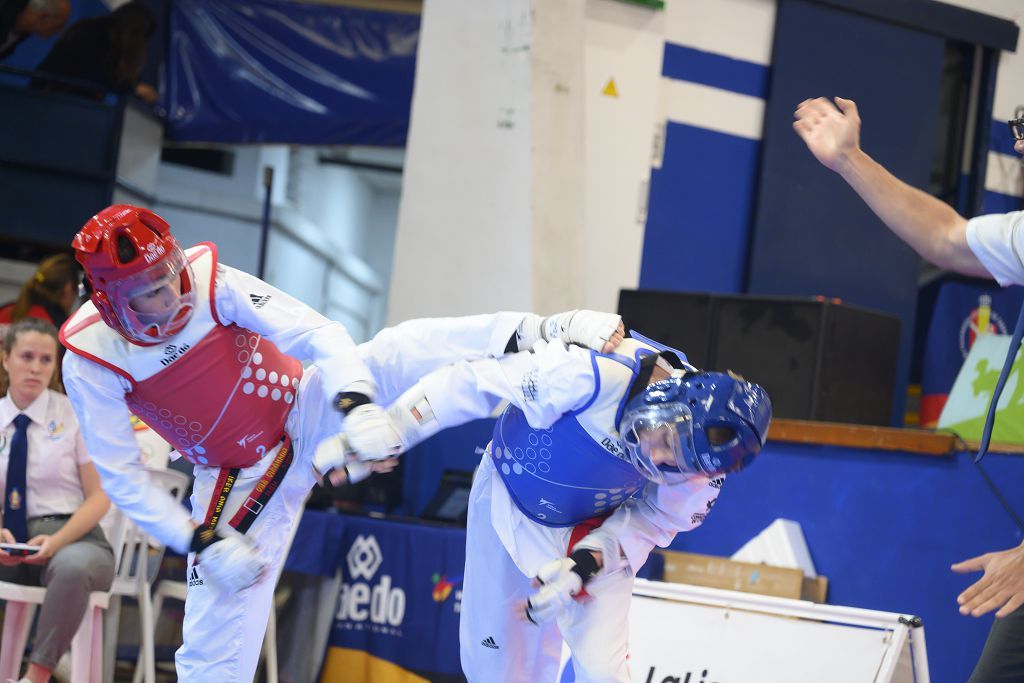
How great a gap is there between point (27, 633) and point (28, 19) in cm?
565

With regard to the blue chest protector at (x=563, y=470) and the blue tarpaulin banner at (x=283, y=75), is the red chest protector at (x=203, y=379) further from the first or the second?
the blue tarpaulin banner at (x=283, y=75)

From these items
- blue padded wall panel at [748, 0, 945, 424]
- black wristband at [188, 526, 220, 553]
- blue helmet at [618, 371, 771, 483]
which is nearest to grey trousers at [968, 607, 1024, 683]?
blue helmet at [618, 371, 771, 483]

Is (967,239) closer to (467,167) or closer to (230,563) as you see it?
(230,563)

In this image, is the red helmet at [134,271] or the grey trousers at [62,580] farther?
the grey trousers at [62,580]

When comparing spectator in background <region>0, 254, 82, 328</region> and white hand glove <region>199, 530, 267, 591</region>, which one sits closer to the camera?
white hand glove <region>199, 530, 267, 591</region>

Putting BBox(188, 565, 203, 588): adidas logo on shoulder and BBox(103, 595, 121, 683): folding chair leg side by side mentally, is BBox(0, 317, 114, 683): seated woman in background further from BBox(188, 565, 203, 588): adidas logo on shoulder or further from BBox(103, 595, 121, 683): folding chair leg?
BBox(188, 565, 203, 588): adidas logo on shoulder

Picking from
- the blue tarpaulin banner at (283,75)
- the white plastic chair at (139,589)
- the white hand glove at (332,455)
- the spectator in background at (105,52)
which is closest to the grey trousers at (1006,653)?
the white hand glove at (332,455)

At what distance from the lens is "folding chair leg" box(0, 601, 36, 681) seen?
4410 mm

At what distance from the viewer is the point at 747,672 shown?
399cm

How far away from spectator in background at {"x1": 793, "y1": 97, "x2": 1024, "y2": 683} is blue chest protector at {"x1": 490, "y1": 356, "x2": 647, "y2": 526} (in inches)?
31.9

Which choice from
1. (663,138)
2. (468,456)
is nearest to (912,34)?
(663,138)

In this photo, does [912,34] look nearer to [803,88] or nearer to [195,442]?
[803,88]

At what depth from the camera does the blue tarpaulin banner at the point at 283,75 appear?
8.76 meters

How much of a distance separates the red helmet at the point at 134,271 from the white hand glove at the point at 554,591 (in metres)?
1.41
